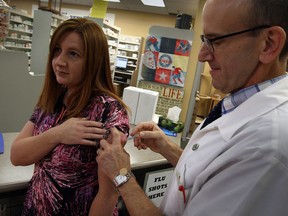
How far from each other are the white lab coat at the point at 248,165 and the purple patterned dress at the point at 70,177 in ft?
1.54

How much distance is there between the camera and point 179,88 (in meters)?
2.81

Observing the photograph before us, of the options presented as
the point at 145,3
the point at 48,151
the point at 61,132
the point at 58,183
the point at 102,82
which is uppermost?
the point at 145,3

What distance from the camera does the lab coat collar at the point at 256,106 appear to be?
708mm

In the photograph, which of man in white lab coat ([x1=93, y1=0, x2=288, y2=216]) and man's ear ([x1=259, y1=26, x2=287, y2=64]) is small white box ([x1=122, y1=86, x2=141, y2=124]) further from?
man's ear ([x1=259, y1=26, x2=287, y2=64])

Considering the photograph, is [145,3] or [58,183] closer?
[58,183]

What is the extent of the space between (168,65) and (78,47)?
1717 mm

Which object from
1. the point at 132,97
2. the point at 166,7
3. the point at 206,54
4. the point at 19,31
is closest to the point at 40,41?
the point at 19,31

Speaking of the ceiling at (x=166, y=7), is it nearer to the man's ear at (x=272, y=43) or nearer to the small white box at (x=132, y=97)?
the small white box at (x=132, y=97)

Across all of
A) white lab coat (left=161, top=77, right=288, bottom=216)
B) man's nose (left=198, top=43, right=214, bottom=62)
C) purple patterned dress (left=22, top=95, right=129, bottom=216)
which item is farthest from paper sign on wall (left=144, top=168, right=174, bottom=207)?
man's nose (left=198, top=43, right=214, bottom=62)

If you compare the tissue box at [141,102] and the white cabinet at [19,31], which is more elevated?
the white cabinet at [19,31]

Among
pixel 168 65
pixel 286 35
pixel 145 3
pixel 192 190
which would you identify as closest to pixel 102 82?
pixel 192 190

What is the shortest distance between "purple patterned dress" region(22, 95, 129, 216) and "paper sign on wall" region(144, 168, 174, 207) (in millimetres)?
767

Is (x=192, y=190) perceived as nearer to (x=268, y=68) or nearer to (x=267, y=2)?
(x=268, y=68)

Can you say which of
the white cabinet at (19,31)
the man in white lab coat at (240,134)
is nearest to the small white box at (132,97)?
the man in white lab coat at (240,134)
